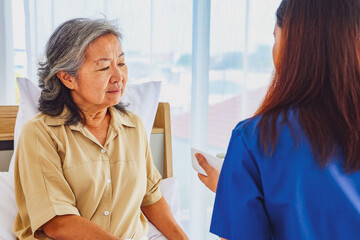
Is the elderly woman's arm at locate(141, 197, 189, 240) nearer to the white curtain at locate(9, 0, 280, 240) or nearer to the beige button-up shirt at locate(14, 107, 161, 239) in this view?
the beige button-up shirt at locate(14, 107, 161, 239)

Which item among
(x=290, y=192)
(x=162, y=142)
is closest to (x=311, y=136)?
(x=290, y=192)

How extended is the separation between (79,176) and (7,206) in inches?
13.1

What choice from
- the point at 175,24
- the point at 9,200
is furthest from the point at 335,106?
the point at 175,24

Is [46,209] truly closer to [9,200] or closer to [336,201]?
[9,200]

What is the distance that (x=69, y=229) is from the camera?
52.5 inches

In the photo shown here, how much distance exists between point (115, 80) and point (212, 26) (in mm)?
1128

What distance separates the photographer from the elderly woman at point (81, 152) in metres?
1.34

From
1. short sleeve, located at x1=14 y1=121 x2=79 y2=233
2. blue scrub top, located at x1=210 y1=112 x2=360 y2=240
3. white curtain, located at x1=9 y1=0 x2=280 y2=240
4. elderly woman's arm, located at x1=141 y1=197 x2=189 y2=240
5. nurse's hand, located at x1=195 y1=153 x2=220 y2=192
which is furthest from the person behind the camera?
white curtain, located at x1=9 y1=0 x2=280 y2=240

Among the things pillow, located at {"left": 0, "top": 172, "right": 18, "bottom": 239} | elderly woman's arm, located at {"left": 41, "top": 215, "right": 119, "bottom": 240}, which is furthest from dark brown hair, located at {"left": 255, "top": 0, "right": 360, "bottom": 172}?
pillow, located at {"left": 0, "top": 172, "right": 18, "bottom": 239}

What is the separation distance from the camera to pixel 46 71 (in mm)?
1493

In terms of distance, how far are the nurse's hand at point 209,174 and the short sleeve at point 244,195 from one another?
28cm

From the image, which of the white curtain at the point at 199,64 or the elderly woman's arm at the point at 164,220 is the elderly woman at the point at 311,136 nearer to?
the elderly woman's arm at the point at 164,220

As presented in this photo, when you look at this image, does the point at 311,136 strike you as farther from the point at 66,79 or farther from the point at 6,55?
the point at 6,55

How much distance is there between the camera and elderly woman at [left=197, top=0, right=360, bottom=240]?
0.77 meters
